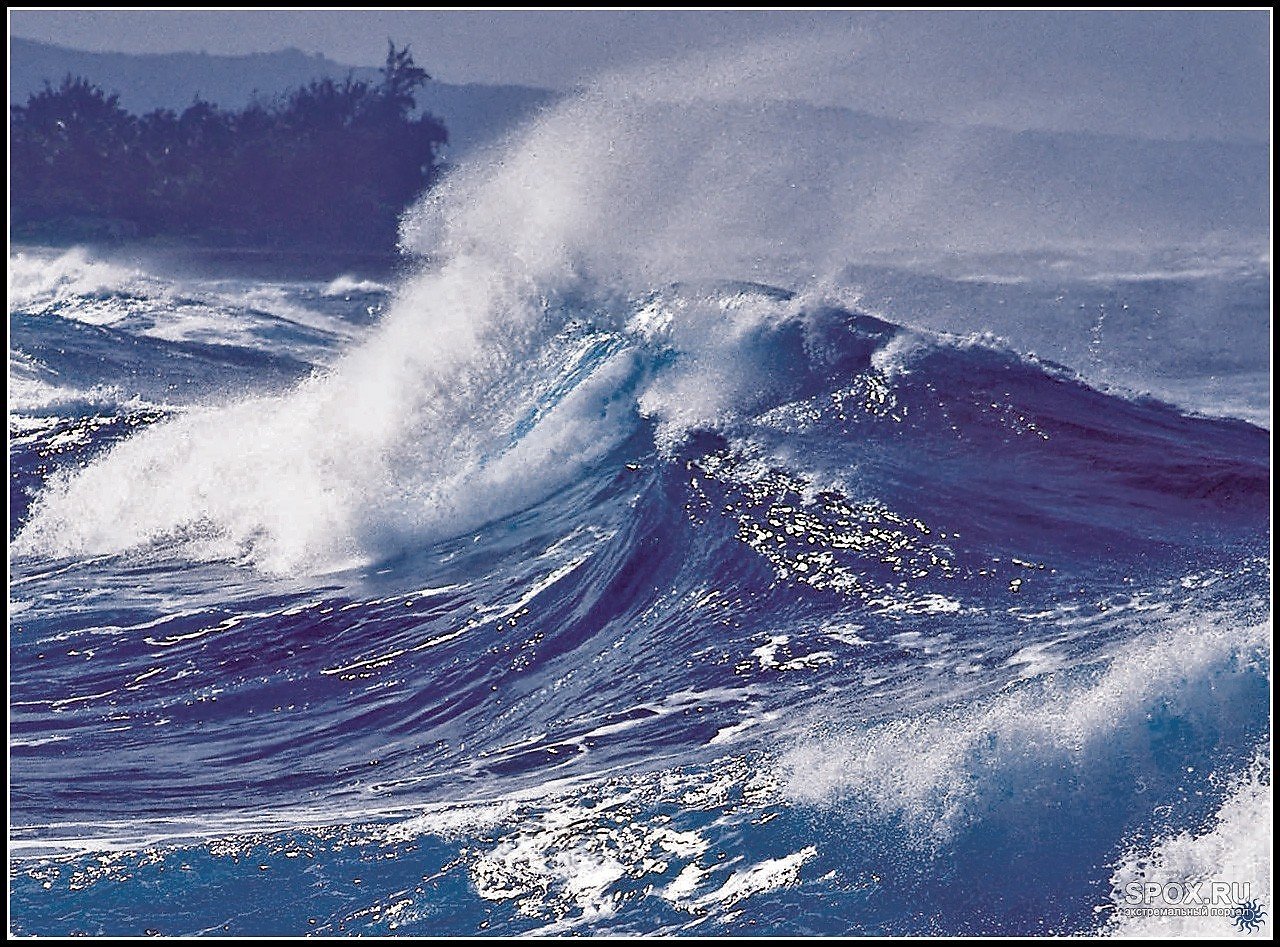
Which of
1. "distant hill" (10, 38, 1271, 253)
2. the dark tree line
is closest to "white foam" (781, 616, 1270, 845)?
"distant hill" (10, 38, 1271, 253)

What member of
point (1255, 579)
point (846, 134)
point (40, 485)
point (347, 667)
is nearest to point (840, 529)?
point (1255, 579)

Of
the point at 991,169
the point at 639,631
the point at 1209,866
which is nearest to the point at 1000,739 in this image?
the point at 1209,866

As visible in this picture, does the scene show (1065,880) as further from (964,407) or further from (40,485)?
(40,485)

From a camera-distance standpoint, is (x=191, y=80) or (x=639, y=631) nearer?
(x=639, y=631)

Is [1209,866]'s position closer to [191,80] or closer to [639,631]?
[639,631]

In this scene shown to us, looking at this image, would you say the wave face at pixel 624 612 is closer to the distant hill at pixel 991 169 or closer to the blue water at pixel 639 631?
the blue water at pixel 639 631

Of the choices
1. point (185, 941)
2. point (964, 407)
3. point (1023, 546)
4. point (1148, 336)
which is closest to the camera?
point (185, 941)

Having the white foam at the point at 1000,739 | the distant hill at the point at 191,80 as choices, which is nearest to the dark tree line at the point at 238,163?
the distant hill at the point at 191,80
